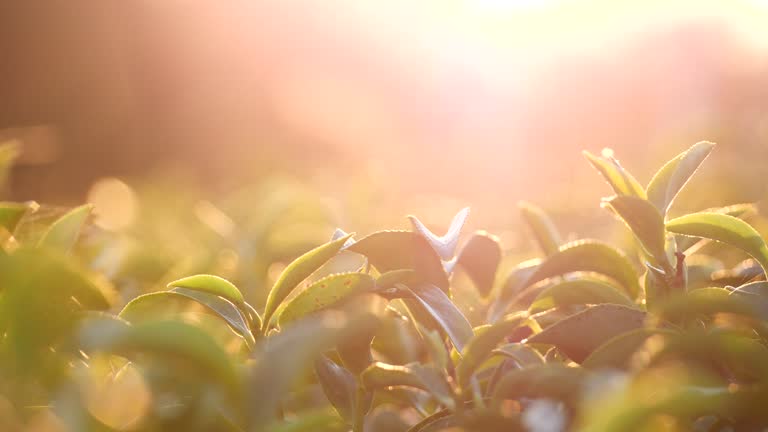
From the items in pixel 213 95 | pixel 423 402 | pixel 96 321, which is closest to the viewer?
pixel 96 321

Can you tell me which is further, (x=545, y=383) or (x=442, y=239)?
(x=442, y=239)

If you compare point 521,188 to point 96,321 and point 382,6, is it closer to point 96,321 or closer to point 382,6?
point 382,6

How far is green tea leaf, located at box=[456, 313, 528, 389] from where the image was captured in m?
0.57

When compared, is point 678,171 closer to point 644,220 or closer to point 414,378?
point 644,220

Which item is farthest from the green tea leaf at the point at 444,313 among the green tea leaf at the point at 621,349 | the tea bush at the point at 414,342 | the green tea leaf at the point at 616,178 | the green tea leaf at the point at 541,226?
the green tea leaf at the point at 541,226

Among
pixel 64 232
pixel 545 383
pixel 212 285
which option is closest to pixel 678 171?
pixel 545 383

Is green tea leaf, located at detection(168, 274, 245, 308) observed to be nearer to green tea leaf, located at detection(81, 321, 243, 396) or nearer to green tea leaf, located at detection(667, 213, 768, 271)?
green tea leaf, located at detection(81, 321, 243, 396)

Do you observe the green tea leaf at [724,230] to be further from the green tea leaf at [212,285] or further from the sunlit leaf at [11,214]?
the sunlit leaf at [11,214]

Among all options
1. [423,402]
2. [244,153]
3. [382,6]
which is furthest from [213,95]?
[423,402]

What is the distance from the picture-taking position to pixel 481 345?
59 centimetres

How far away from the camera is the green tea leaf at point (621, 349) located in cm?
56

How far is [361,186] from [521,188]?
2156mm

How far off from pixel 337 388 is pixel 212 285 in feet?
0.47

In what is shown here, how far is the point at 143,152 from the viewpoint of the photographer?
4078 mm
